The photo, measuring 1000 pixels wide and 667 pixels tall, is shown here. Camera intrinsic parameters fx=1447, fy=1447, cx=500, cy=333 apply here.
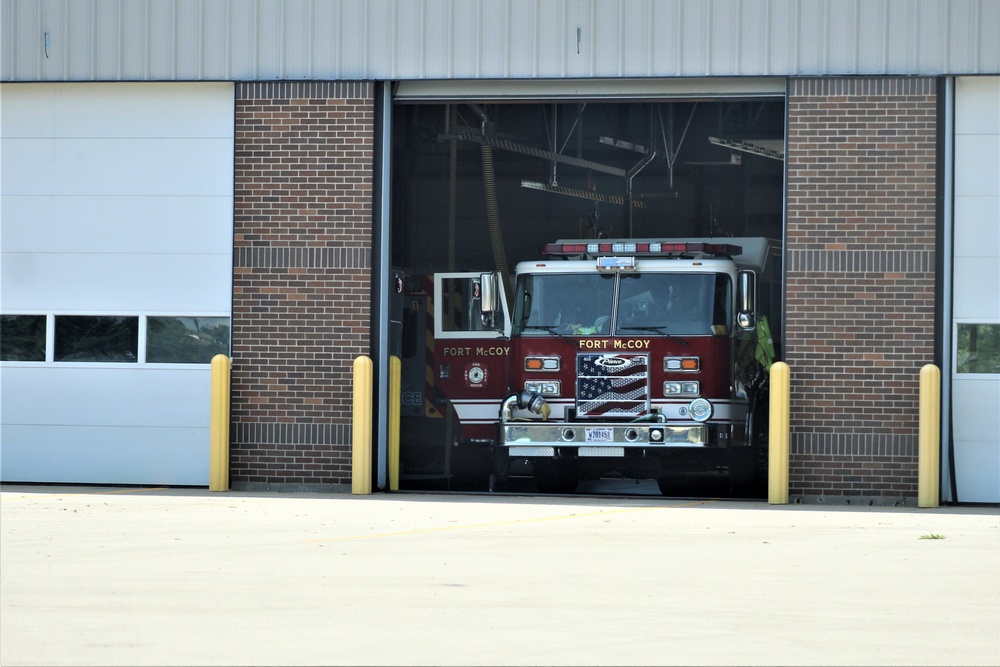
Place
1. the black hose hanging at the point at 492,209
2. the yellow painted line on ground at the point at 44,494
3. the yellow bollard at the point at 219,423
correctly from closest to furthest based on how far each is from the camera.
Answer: the yellow painted line on ground at the point at 44,494
the yellow bollard at the point at 219,423
the black hose hanging at the point at 492,209

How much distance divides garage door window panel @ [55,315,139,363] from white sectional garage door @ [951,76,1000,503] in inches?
331

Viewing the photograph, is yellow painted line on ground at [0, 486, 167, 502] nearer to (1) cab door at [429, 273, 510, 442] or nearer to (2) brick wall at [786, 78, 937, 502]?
(1) cab door at [429, 273, 510, 442]

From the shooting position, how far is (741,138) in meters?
22.0

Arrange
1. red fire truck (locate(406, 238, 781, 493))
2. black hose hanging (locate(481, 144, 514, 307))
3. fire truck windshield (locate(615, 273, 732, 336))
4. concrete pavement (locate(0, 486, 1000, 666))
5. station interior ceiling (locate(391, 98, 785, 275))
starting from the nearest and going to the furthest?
concrete pavement (locate(0, 486, 1000, 666)) < red fire truck (locate(406, 238, 781, 493)) < fire truck windshield (locate(615, 273, 732, 336)) < black hose hanging (locate(481, 144, 514, 307)) < station interior ceiling (locate(391, 98, 785, 275))

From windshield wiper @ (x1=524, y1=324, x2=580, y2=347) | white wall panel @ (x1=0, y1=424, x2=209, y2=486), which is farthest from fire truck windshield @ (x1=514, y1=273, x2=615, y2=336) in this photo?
white wall panel @ (x1=0, y1=424, x2=209, y2=486)

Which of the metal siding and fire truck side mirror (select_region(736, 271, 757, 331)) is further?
fire truck side mirror (select_region(736, 271, 757, 331))

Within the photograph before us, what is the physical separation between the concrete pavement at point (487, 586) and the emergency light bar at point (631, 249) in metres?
3.40

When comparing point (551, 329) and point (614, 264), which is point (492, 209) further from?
point (614, 264)

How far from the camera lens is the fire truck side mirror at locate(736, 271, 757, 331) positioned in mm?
15242

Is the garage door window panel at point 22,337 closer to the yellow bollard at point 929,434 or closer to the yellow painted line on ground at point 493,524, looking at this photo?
the yellow painted line on ground at point 493,524

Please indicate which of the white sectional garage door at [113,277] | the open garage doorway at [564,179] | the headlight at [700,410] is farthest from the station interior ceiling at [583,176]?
the headlight at [700,410]

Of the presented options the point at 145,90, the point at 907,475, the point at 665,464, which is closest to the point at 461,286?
the point at 665,464

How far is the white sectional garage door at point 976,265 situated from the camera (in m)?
14.1

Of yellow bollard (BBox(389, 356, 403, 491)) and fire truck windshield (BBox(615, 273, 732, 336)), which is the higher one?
fire truck windshield (BBox(615, 273, 732, 336))
